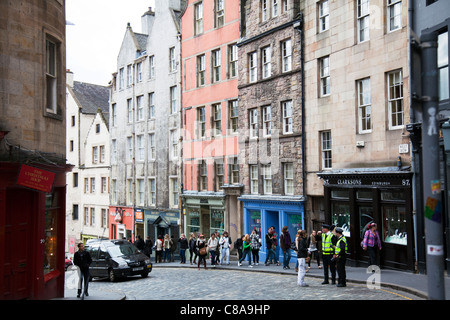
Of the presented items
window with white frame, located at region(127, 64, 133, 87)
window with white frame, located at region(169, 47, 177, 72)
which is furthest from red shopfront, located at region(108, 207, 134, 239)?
window with white frame, located at region(169, 47, 177, 72)

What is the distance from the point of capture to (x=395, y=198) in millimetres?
19594

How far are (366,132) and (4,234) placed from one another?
14.4 m

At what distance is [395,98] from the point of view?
1986cm

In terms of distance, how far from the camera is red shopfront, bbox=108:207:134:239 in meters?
43.4

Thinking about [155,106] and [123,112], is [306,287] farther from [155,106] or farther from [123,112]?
[123,112]

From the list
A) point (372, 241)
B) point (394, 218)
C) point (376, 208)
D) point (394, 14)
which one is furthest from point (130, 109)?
point (372, 241)

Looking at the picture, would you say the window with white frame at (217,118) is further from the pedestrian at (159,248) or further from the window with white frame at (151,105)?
the window with white frame at (151,105)

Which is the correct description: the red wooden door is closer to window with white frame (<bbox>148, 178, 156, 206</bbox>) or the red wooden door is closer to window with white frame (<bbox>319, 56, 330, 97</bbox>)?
window with white frame (<bbox>319, 56, 330, 97</bbox>)

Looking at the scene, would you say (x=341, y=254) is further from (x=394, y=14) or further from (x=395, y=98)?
(x=394, y=14)

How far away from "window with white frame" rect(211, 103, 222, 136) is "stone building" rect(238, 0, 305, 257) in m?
2.70

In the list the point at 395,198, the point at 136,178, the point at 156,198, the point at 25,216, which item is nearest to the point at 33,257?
the point at 25,216

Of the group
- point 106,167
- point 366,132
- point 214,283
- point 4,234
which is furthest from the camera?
point 106,167

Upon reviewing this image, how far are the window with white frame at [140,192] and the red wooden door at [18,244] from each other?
28.0 metres

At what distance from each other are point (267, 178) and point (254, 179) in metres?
1.36
